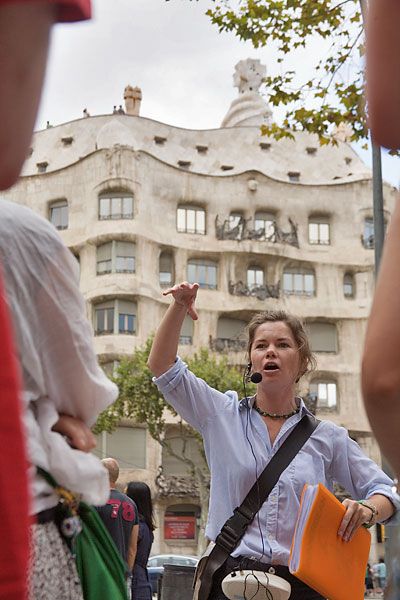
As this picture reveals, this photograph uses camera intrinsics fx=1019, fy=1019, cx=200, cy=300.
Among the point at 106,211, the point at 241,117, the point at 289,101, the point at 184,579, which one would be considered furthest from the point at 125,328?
the point at 184,579

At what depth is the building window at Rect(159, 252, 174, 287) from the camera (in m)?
56.1

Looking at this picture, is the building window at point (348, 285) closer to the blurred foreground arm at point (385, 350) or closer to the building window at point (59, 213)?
the building window at point (59, 213)

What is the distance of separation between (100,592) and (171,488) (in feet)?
160

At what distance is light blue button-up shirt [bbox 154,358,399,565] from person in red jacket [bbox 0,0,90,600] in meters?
2.90

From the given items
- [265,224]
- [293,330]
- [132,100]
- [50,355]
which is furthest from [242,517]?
[132,100]

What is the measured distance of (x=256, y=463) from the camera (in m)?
4.67

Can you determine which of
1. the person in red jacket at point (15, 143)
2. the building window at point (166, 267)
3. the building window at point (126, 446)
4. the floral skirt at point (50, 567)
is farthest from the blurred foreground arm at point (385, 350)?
the building window at point (166, 267)

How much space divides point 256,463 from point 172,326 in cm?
75

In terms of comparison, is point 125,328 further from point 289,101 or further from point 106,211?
point 289,101

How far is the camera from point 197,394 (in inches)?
193

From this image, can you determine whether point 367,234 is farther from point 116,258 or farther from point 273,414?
point 273,414

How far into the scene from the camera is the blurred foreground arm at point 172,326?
475 cm

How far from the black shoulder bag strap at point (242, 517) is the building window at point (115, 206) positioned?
167 feet

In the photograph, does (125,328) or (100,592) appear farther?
(125,328)
